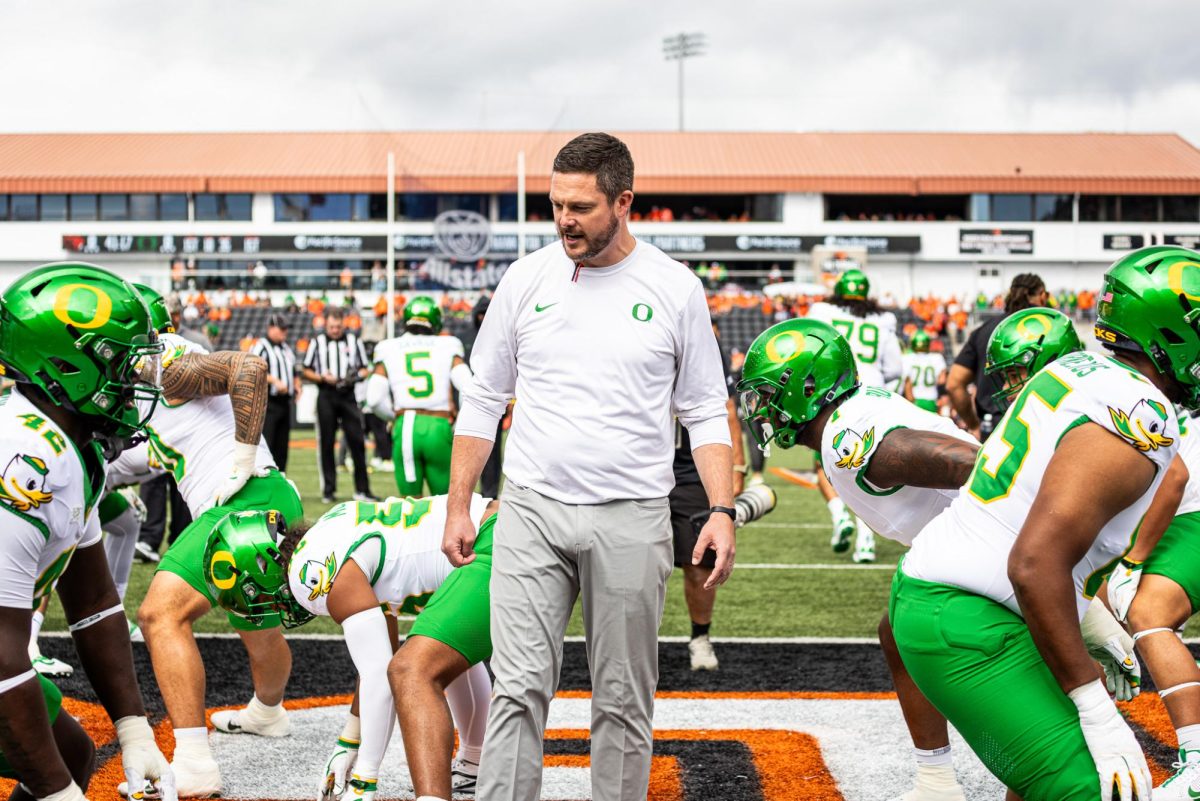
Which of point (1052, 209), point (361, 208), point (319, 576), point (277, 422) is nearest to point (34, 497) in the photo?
point (319, 576)

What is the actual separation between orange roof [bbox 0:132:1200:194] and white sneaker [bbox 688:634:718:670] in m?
36.7

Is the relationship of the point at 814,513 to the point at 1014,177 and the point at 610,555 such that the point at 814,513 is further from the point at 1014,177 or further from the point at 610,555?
the point at 1014,177

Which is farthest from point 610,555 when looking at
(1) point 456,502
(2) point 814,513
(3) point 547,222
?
(3) point 547,222

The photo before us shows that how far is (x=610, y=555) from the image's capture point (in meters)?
3.39

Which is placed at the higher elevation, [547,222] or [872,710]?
[547,222]

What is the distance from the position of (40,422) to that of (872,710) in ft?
11.8

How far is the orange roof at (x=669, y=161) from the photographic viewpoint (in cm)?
4400

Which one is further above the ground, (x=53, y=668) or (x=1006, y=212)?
(x=1006, y=212)

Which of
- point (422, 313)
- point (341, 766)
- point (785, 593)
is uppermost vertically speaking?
point (422, 313)

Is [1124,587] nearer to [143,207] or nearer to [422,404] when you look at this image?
[422,404]

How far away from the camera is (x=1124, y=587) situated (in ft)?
14.3

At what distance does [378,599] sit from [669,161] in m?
42.6

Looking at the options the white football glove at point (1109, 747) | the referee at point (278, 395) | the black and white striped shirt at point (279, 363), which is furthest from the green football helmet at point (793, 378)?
the black and white striped shirt at point (279, 363)

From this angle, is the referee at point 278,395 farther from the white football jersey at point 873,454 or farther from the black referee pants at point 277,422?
the white football jersey at point 873,454
